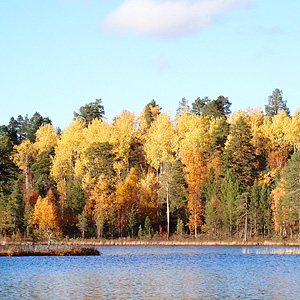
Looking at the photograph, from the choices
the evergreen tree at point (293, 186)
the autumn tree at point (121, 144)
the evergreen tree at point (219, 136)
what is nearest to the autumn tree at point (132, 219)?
the autumn tree at point (121, 144)

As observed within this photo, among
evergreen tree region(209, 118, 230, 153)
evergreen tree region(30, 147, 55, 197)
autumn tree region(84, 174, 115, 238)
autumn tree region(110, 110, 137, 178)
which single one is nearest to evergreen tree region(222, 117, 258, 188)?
evergreen tree region(209, 118, 230, 153)

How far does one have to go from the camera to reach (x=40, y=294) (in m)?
28.8

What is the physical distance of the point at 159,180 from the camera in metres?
101

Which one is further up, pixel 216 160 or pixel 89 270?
pixel 216 160

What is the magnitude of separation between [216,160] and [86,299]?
77.0 m

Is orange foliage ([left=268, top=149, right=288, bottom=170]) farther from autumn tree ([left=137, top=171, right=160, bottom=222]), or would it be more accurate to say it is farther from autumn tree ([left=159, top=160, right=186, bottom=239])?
autumn tree ([left=137, top=171, right=160, bottom=222])

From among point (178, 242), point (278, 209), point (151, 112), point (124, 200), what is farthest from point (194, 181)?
point (151, 112)

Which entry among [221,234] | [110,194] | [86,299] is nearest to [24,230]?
[110,194]

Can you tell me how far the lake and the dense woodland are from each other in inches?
1038

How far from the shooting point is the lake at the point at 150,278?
95.7ft

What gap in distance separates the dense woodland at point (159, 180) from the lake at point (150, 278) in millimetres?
26367

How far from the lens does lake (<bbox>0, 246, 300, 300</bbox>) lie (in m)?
29.2

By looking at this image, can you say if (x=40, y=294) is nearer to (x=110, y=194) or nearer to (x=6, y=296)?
(x=6, y=296)

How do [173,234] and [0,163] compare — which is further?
[173,234]
